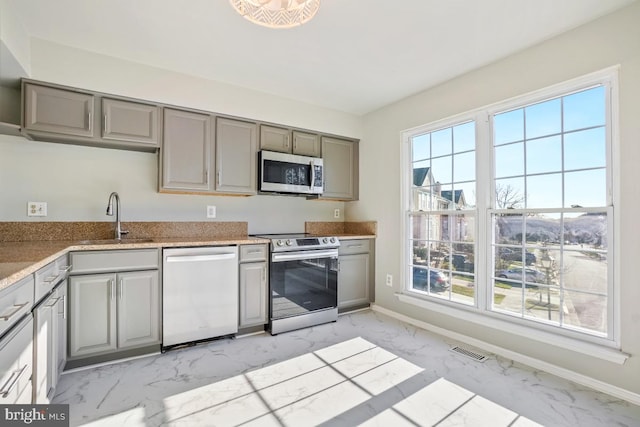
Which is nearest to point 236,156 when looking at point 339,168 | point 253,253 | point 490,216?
point 253,253

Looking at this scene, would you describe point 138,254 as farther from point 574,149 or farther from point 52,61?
point 574,149

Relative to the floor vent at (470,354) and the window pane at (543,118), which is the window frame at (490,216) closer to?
the window pane at (543,118)

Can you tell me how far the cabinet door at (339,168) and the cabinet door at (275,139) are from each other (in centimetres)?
51

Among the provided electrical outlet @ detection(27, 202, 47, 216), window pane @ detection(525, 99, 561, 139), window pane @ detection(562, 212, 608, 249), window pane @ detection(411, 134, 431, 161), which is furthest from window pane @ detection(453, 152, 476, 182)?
electrical outlet @ detection(27, 202, 47, 216)

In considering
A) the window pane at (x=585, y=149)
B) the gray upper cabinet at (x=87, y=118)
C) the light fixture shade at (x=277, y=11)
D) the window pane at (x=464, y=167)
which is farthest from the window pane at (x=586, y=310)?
the gray upper cabinet at (x=87, y=118)

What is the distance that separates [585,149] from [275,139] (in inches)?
105

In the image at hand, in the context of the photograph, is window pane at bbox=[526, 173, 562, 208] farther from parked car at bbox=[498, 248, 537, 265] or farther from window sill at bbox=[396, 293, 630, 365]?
window sill at bbox=[396, 293, 630, 365]

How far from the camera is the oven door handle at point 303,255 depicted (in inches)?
118

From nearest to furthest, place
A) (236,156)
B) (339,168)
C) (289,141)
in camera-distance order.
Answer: (236,156)
(289,141)
(339,168)

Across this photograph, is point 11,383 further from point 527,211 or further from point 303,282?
point 527,211

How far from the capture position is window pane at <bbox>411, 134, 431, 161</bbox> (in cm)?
330

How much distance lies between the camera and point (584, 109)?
219cm

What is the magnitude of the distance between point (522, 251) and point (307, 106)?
2591 mm

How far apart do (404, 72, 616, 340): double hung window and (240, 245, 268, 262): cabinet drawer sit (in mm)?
1660
